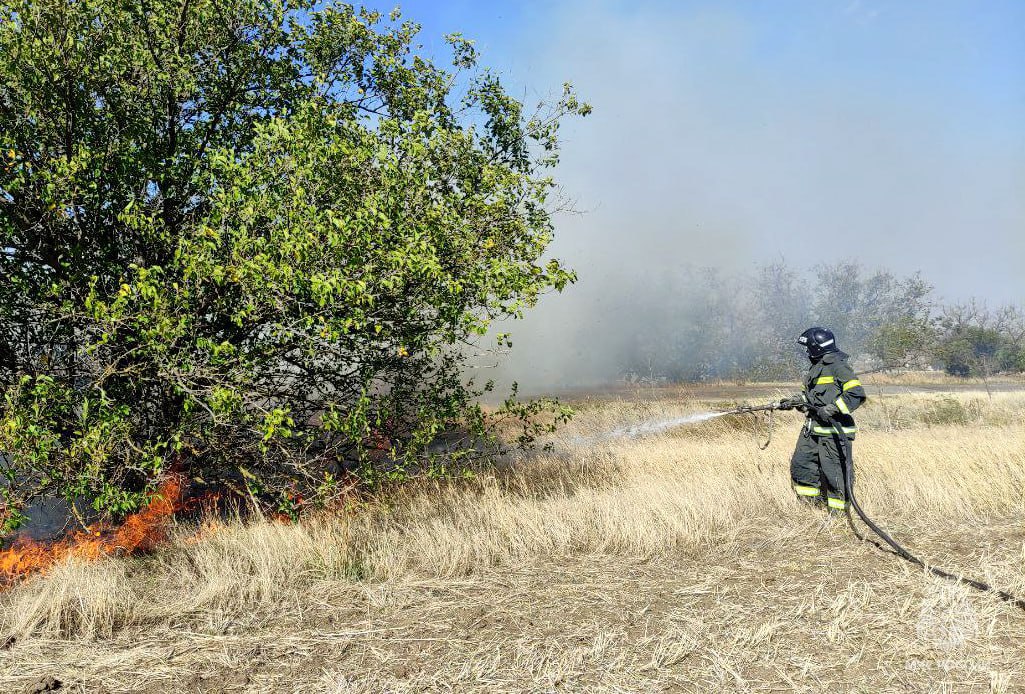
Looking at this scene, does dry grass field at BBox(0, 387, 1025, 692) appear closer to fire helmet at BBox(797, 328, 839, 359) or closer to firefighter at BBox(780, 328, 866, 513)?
firefighter at BBox(780, 328, 866, 513)

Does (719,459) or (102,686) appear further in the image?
(719,459)

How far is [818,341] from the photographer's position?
6918 millimetres

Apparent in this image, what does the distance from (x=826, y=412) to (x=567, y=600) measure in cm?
356

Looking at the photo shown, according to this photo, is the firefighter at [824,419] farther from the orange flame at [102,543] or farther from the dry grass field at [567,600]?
the orange flame at [102,543]

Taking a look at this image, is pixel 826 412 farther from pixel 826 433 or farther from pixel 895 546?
pixel 895 546

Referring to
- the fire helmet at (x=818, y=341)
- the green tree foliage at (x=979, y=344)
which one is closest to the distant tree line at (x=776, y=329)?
the green tree foliage at (x=979, y=344)

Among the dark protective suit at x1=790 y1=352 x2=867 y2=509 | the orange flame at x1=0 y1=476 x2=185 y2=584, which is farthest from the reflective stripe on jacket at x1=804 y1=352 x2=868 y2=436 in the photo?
the orange flame at x1=0 y1=476 x2=185 y2=584

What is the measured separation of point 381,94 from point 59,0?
351cm

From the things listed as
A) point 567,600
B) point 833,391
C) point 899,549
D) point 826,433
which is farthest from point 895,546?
point 567,600

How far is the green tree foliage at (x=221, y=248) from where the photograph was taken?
→ 5.61m

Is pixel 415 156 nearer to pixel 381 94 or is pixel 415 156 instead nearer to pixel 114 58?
pixel 381 94

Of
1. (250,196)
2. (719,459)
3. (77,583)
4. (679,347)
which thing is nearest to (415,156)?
(250,196)

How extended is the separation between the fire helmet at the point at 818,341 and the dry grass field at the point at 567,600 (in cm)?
161

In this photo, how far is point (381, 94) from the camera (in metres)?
8.23
